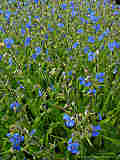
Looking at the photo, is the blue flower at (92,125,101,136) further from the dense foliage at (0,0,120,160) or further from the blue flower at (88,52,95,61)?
the blue flower at (88,52,95,61)

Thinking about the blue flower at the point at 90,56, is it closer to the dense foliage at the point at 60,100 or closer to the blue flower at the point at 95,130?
the dense foliage at the point at 60,100

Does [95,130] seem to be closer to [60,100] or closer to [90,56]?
[60,100]

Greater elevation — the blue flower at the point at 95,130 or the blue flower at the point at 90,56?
the blue flower at the point at 90,56

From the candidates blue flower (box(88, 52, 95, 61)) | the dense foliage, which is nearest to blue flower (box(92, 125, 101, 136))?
the dense foliage

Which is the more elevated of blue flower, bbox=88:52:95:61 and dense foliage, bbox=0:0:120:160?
blue flower, bbox=88:52:95:61

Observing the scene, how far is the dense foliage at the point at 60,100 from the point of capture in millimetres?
2016

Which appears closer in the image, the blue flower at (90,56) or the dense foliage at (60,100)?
the dense foliage at (60,100)

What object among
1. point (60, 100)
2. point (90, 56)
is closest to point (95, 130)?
point (60, 100)

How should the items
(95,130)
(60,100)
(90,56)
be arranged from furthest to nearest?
1. (90,56)
2. (60,100)
3. (95,130)

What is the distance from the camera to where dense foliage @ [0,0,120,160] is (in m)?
2.02

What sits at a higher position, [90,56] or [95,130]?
[90,56]

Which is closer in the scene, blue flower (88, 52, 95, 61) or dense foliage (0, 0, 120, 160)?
dense foliage (0, 0, 120, 160)

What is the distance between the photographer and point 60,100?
2494 millimetres

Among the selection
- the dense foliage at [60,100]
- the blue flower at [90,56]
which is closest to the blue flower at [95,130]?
the dense foliage at [60,100]
